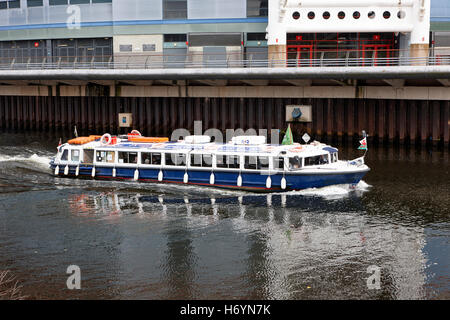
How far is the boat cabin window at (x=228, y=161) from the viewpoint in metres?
37.4

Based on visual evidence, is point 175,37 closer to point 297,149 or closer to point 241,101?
point 241,101

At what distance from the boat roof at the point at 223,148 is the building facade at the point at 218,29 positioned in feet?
51.9

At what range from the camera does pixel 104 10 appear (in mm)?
66000

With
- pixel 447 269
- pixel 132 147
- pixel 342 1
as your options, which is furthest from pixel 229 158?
pixel 342 1

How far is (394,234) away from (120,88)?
40.7 meters

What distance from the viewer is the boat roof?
36.9 metres

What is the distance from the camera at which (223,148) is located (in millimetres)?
38312

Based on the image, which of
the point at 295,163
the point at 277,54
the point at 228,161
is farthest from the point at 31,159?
the point at 277,54

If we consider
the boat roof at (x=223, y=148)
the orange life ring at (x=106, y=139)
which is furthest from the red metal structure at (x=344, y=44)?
the orange life ring at (x=106, y=139)

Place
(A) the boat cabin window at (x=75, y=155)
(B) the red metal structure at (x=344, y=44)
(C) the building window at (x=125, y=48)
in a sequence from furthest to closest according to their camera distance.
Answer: (C) the building window at (x=125, y=48), (B) the red metal structure at (x=344, y=44), (A) the boat cabin window at (x=75, y=155)

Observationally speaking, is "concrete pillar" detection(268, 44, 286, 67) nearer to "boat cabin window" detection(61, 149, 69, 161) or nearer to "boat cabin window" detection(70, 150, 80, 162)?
"boat cabin window" detection(70, 150, 80, 162)

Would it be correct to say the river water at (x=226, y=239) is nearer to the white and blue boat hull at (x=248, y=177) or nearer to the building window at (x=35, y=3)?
the white and blue boat hull at (x=248, y=177)

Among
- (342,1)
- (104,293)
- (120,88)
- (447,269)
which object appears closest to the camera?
(104,293)

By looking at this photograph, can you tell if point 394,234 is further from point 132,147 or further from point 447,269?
point 132,147
